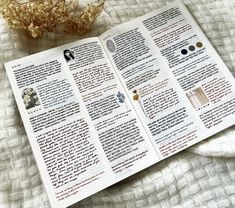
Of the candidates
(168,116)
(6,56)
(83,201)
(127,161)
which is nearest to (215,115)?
(168,116)

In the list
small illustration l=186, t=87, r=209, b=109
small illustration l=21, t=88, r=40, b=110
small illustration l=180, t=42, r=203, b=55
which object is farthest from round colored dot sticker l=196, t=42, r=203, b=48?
small illustration l=21, t=88, r=40, b=110

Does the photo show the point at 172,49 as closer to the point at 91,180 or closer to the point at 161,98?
the point at 161,98

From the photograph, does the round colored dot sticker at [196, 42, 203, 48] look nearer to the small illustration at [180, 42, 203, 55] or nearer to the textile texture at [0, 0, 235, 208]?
the small illustration at [180, 42, 203, 55]

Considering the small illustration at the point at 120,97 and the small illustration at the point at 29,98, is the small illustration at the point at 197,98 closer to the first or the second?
the small illustration at the point at 120,97

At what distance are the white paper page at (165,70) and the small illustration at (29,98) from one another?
0.18m

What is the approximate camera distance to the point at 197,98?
2.35ft

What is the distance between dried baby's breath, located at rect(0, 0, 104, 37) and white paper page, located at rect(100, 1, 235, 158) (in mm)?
59

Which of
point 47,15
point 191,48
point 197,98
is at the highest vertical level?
point 47,15

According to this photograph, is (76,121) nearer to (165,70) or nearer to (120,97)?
(120,97)

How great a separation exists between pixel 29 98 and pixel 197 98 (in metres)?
0.34

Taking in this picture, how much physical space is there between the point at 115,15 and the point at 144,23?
7cm

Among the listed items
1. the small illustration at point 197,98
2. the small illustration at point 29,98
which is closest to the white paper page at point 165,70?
the small illustration at point 197,98

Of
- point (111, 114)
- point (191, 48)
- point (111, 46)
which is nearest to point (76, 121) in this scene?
point (111, 114)

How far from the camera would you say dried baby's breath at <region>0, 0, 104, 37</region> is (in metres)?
0.70
